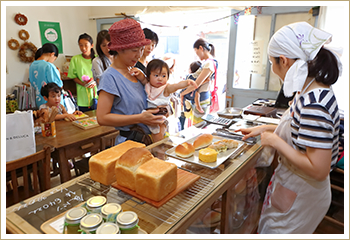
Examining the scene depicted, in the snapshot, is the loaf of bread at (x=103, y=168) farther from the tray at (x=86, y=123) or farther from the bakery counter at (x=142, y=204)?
the tray at (x=86, y=123)

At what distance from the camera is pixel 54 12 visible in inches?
200

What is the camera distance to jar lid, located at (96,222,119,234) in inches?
27.8

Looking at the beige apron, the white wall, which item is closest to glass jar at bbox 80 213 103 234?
the beige apron

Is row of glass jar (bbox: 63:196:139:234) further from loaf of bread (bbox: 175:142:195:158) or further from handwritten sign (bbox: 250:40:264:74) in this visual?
handwritten sign (bbox: 250:40:264:74)

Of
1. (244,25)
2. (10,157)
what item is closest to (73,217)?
(10,157)

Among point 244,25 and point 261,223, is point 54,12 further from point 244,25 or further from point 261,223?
point 261,223

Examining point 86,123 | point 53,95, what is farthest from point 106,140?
point 53,95

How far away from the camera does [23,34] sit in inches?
183

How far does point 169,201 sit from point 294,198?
0.86 meters

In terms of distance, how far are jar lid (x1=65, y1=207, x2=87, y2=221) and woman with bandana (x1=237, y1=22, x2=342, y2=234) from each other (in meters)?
1.00

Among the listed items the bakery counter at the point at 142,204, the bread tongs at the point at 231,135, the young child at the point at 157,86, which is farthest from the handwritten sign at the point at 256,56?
the bakery counter at the point at 142,204

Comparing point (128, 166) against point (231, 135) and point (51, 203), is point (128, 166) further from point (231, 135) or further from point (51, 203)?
point (231, 135)

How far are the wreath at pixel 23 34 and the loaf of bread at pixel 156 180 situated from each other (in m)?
5.04

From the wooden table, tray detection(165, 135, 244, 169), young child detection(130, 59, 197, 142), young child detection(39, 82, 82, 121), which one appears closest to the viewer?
tray detection(165, 135, 244, 169)
